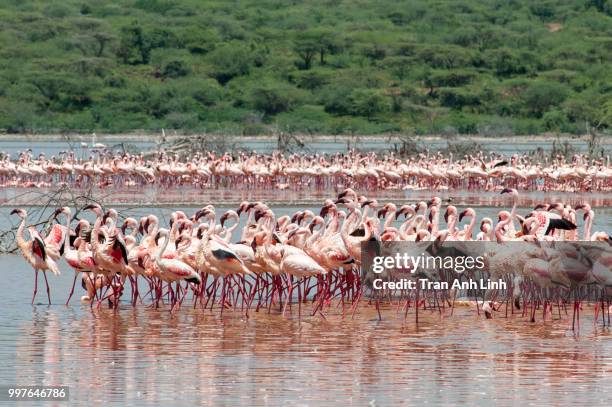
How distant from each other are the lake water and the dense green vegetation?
48.9 m

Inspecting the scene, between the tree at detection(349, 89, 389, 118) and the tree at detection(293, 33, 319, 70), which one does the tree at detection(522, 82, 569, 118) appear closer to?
the tree at detection(349, 89, 389, 118)

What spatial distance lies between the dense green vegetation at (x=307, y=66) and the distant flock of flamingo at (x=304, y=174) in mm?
25693

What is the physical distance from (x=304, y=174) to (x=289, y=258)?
22098 mm

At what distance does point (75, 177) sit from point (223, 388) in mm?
27946

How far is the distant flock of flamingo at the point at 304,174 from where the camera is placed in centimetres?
3697

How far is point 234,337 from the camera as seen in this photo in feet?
46.2

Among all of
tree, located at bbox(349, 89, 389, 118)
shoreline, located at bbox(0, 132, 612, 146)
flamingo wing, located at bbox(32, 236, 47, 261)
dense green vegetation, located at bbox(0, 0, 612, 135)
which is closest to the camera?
flamingo wing, located at bbox(32, 236, 47, 261)

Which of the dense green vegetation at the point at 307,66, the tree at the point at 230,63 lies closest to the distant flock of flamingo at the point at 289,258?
the dense green vegetation at the point at 307,66

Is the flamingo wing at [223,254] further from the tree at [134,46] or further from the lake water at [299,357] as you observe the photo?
the tree at [134,46]

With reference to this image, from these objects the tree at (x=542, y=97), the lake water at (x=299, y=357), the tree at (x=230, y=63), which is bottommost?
the lake water at (x=299, y=357)

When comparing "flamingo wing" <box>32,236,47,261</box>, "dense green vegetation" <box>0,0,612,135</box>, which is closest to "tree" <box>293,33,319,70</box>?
"dense green vegetation" <box>0,0,612,135</box>

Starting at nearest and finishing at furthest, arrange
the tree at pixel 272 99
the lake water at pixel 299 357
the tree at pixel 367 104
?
the lake water at pixel 299 357 < the tree at pixel 367 104 < the tree at pixel 272 99

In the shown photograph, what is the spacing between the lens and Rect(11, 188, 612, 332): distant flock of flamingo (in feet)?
49.1

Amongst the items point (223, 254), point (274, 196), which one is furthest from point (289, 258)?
point (274, 196)
